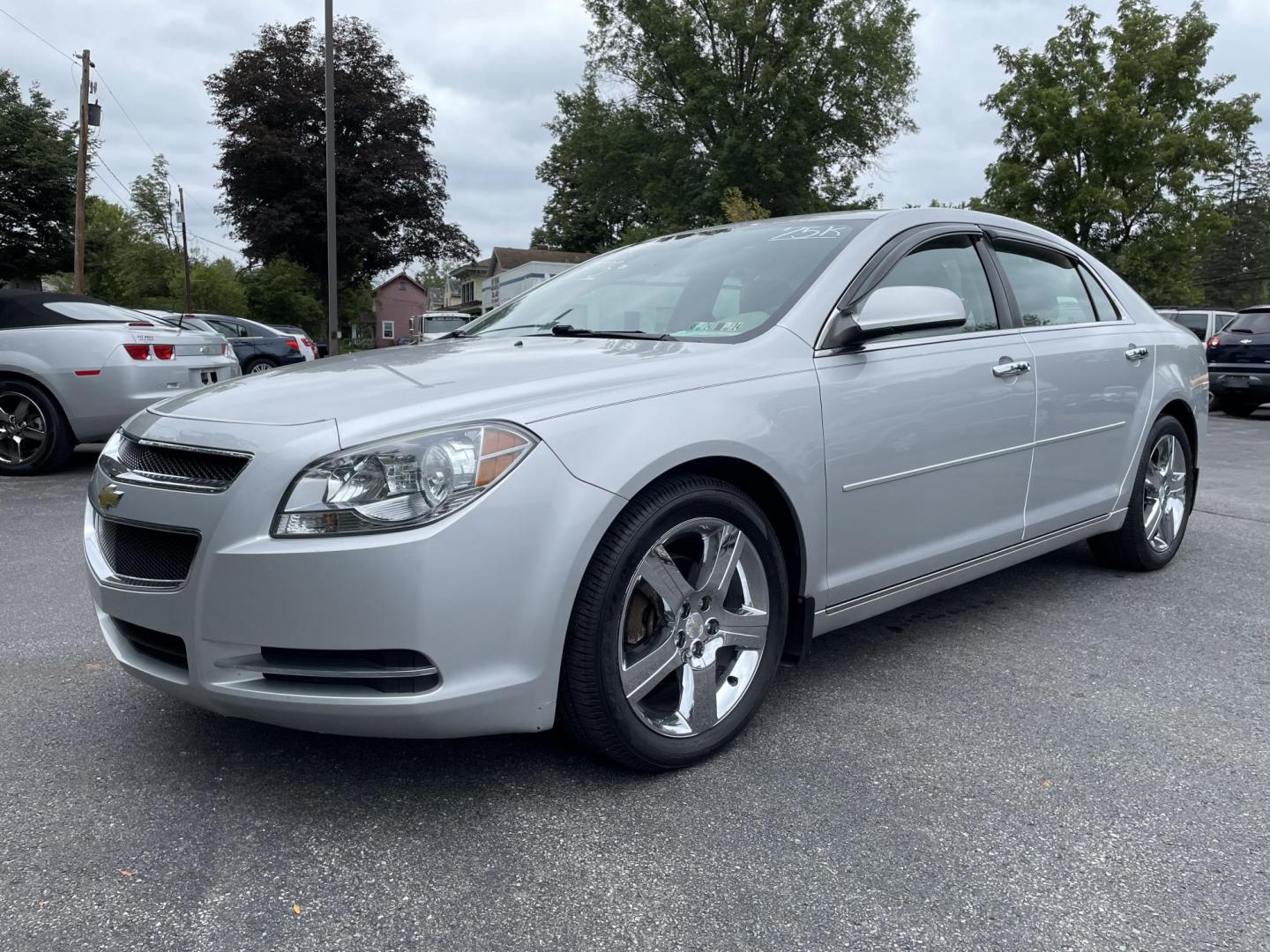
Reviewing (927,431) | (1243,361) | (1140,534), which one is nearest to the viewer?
(927,431)

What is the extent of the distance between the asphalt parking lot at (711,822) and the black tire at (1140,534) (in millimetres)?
972

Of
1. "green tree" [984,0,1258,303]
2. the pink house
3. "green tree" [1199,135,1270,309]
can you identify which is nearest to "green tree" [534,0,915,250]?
"green tree" [984,0,1258,303]

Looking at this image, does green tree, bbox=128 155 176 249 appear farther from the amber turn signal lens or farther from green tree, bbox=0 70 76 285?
the amber turn signal lens

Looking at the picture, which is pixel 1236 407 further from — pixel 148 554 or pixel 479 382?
pixel 148 554

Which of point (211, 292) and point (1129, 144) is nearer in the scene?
point (1129, 144)

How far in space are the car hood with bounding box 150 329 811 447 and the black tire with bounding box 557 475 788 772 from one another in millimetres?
281

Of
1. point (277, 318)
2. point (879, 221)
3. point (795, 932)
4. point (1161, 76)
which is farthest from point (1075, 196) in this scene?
point (277, 318)

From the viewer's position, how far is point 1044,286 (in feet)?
13.3

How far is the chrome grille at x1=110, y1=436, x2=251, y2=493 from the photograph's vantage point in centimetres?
227

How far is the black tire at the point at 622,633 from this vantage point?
233 centimetres

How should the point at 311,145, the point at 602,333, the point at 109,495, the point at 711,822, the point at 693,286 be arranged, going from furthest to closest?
the point at 311,145, the point at 693,286, the point at 602,333, the point at 109,495, the point at 711,822

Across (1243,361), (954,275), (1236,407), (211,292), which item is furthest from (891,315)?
(211,292)

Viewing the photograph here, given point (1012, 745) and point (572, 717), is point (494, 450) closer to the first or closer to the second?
point (572, 717)

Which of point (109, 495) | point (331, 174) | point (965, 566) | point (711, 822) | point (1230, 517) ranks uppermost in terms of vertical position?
point (331, 174)
